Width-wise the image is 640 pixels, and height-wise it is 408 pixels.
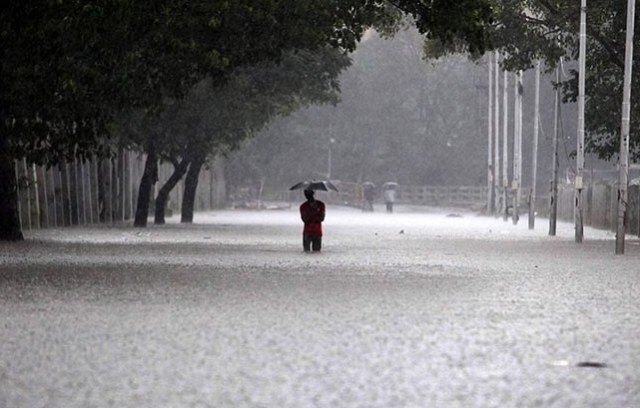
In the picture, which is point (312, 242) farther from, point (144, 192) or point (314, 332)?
point (144, 192)

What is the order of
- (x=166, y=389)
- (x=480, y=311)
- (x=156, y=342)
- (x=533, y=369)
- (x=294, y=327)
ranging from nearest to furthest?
(x=166, y=389) < (x=533, y=369) < (x=156, y=342) < (x=294, y=327) < (x=480, y=311)

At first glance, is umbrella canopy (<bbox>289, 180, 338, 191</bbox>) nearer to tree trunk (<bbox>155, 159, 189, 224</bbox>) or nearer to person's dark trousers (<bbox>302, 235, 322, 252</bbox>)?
person's dark trousers (<bbox>302, 235, 322, 252</bbox>)

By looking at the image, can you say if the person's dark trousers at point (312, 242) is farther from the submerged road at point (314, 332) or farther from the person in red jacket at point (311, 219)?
the submerged road at point (314, 332)

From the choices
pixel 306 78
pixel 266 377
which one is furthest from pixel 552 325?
pixel 306 78

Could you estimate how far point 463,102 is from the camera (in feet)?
421

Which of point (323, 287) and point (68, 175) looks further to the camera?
point (68, 175)

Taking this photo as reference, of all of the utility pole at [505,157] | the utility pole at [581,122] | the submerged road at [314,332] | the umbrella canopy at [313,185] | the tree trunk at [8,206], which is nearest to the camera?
the submerged road at [314,332]

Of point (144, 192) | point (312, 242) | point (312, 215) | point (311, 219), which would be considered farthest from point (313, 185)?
point (144, 192)

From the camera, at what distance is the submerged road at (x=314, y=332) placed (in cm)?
1092

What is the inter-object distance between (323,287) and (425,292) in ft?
5.08

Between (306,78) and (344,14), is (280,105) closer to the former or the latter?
(306,78)

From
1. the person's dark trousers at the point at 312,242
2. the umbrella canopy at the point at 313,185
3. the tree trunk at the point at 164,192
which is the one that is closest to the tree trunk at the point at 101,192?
the tree trunk at the point at 164,192

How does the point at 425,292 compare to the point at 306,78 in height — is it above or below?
below

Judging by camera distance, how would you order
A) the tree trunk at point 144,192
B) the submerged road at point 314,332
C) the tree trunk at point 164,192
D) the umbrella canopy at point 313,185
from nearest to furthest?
the submerged road at point 314,332 → the umbrella canopy at point 313,185 → the tree trunk at point 144,192 → the tree trunk at point 164,192
